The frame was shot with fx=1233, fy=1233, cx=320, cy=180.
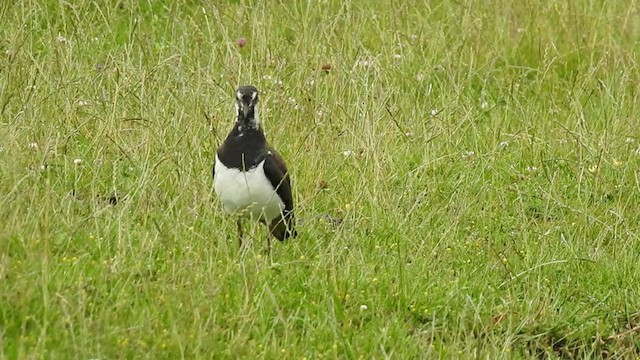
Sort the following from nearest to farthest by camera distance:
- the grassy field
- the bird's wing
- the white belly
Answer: the grassy field → the white belly → the bird's wing

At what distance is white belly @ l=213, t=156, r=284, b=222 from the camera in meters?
6.27

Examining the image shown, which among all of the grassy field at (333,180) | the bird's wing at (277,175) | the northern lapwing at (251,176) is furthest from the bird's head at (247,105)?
the grassy field at (333,180)

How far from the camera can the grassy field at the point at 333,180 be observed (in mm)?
5328

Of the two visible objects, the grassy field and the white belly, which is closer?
the grassy field

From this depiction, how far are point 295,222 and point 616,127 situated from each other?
284 centimetres

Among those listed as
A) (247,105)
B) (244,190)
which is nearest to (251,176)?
(244,190)

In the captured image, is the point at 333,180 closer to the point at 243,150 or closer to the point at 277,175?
the point at 277,175

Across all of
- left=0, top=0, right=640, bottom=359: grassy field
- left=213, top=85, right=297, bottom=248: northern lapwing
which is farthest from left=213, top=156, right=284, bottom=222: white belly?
left=0, top=0, right=640, bottom=359: grassy field

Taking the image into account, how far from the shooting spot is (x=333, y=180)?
740 cm

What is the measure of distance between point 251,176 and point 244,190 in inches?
3.4

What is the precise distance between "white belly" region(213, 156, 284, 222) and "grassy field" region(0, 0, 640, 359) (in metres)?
0.17

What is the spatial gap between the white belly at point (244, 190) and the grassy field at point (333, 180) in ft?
0.56

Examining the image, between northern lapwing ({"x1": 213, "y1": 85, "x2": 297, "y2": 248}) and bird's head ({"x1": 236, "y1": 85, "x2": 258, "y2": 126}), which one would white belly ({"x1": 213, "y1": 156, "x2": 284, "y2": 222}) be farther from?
bird's head ({"x1": 236, "y1": 85, "x2": 258, "y2": 126})

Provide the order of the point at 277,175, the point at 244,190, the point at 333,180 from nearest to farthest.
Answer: the point at 244,190 → the point at 277,175 → the point at 333,180
